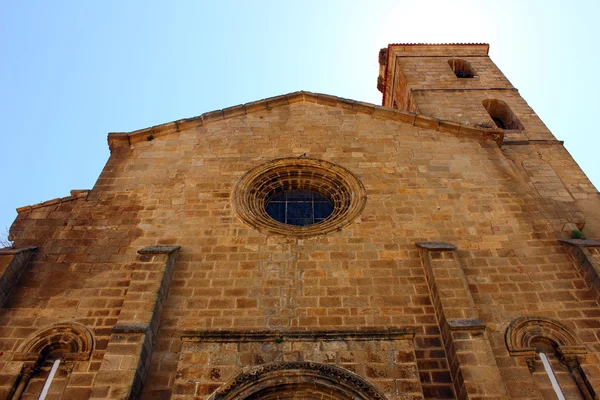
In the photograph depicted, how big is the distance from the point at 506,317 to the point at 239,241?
→ 4.43 meters

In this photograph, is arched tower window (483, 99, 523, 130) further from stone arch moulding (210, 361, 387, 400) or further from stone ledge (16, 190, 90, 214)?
stone ledge (16, 190, 90, 214)

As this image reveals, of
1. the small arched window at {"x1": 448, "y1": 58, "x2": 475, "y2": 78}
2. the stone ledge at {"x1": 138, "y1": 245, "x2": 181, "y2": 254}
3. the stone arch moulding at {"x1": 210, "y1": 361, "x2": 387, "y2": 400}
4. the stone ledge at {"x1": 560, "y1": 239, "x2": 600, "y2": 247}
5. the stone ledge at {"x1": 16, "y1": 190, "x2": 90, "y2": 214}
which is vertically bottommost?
the stone arch moulding at {"x1": 210, "y1": 361, "x2": 387, "y2": 400}

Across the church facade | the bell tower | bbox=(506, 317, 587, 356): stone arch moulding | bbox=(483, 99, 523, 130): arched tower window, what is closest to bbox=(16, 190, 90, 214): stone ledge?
the church facade

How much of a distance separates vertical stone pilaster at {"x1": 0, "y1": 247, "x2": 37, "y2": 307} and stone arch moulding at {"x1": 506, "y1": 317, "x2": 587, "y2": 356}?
7502mm

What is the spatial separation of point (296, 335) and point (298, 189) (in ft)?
13.4

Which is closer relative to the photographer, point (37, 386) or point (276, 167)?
point (37, 386)

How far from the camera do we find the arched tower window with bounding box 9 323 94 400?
626 centimetres

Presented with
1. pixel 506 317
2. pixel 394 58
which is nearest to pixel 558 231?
pixel 506 317

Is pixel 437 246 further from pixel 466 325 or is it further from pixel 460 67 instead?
pixel 460 67

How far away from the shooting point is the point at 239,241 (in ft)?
27.1

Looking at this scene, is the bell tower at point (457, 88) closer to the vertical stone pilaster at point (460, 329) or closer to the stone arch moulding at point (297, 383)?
the vertical stone pilaster at point (460, 329)

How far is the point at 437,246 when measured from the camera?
7.73 m

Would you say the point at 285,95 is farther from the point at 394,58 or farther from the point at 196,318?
the point at 394,58

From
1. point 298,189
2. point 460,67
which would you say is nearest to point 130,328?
point 298,189
